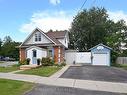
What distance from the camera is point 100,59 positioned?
146 feet

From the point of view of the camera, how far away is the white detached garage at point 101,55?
4431 centimetres

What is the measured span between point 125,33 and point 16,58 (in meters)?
32.2

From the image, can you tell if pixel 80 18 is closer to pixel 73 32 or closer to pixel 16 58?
pixel 73 32

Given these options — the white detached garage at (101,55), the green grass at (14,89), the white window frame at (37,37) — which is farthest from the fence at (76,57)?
the green grass at (14,89)

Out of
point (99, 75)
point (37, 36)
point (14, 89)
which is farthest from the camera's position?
point (37, 36)

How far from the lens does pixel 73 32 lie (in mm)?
64625

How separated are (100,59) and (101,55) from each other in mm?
714

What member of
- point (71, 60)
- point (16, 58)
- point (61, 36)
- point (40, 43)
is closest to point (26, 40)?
point (40, 43)


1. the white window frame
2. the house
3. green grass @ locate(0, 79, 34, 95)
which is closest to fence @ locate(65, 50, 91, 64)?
the house

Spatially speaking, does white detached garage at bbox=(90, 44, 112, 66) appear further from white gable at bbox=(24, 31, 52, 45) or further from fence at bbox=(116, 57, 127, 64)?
white gable at bbox=(24, 31, 52, 45)

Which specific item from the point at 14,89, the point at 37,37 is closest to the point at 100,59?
the point at 37,37

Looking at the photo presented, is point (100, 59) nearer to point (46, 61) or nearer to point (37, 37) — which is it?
point (37, 37)

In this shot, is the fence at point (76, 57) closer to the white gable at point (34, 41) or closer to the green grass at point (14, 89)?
the white gable at point (34, 41)

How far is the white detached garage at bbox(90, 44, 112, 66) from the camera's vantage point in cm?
4431
